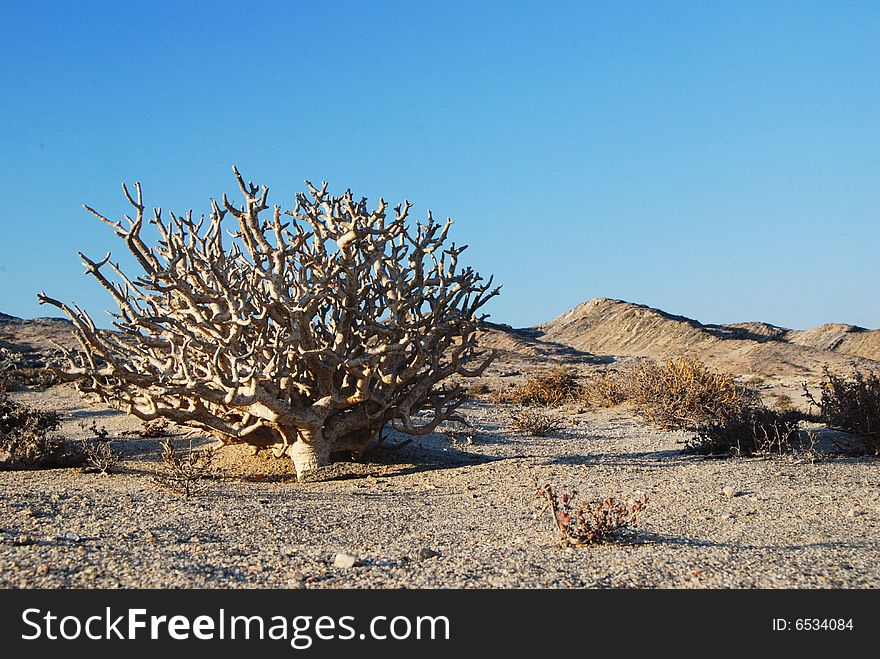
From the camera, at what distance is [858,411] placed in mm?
8844

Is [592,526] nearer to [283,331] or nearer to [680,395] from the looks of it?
[283,331]

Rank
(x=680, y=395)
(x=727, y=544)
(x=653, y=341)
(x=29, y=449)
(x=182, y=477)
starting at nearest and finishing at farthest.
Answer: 1. (x=727, y=544)
2. (x=182, y=477)
3. (x=29, y=449)
4. (x=680, y=395)
5. (x=653, y=341)

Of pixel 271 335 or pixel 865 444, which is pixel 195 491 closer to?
pixel 271 335

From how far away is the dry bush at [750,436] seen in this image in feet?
29.0

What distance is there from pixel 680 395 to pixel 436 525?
9.27m

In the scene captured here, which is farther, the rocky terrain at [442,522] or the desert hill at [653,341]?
the desert hill at [653,341]

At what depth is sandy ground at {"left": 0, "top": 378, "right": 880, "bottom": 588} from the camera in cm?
408

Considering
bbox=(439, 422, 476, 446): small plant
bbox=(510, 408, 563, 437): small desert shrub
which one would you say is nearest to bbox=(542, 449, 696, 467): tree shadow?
bbox=(439, 422, 476, 446): small plant

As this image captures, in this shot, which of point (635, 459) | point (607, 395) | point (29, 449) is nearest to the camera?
point (29, 449)

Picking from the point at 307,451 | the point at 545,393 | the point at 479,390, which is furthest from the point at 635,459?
the point at 479,390

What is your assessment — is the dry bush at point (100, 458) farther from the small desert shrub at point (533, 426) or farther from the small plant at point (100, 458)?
the small desert shrub at point (533, 426)

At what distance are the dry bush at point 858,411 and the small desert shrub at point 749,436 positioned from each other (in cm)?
48

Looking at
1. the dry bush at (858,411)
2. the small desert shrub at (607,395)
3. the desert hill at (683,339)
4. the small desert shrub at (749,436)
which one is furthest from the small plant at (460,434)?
the desert hill at (683,339)

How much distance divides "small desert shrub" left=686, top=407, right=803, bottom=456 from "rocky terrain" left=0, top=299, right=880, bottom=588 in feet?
1.18
